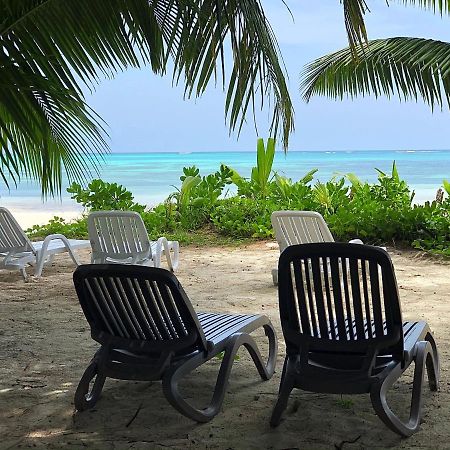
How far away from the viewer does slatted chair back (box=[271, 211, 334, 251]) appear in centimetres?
768

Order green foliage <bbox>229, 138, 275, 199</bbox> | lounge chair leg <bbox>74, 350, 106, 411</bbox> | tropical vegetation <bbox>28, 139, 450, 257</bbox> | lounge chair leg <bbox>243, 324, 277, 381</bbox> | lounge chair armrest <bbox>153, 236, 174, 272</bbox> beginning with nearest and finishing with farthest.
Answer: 1. lounge chair leg <bbox>74, 350, 106, 411</bbox>
2. lounge chair leg <bbox>243, 324, 277, 381</bbox>
3. lounge chair armrest <bbox>153, 236, 174, 272</bbox>
4. tropical vegetation <bbox>28, 139, 450, 257</bbox>
5. green foliage <bbox>229, 138, 275, 199</bbox>

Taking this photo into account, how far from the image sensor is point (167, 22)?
19.5 feet

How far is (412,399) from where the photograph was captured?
12.6ft

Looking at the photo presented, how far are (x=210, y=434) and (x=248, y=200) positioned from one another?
9738 millimetres

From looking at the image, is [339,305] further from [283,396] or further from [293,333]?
[283,396]

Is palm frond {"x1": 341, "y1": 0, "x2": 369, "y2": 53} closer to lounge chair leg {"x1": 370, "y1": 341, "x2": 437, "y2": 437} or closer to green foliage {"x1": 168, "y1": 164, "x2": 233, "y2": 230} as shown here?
lounge chair leg {"x1": 370, "y1": 341, "x2": 437, "y2": 437}

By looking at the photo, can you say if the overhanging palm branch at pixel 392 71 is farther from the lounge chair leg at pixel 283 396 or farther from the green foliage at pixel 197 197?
the lounge chair leg at pixel 283 396

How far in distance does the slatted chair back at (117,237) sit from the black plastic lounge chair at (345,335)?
176 inches

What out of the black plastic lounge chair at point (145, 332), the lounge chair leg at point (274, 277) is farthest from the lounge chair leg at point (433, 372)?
the lounge chair leg at point (274, 277)

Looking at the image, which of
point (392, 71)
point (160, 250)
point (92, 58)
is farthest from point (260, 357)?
point (392, 71)

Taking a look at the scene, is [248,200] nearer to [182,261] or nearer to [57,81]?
[182,261]

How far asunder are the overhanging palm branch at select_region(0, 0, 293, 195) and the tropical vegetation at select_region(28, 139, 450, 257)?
5.82 meters

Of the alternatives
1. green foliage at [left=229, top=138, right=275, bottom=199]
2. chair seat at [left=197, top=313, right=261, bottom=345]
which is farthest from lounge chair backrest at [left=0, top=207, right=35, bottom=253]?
green foliage at [left=229, top=138, right=275, bottom=199]

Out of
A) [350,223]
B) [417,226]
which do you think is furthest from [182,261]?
[417,226]
